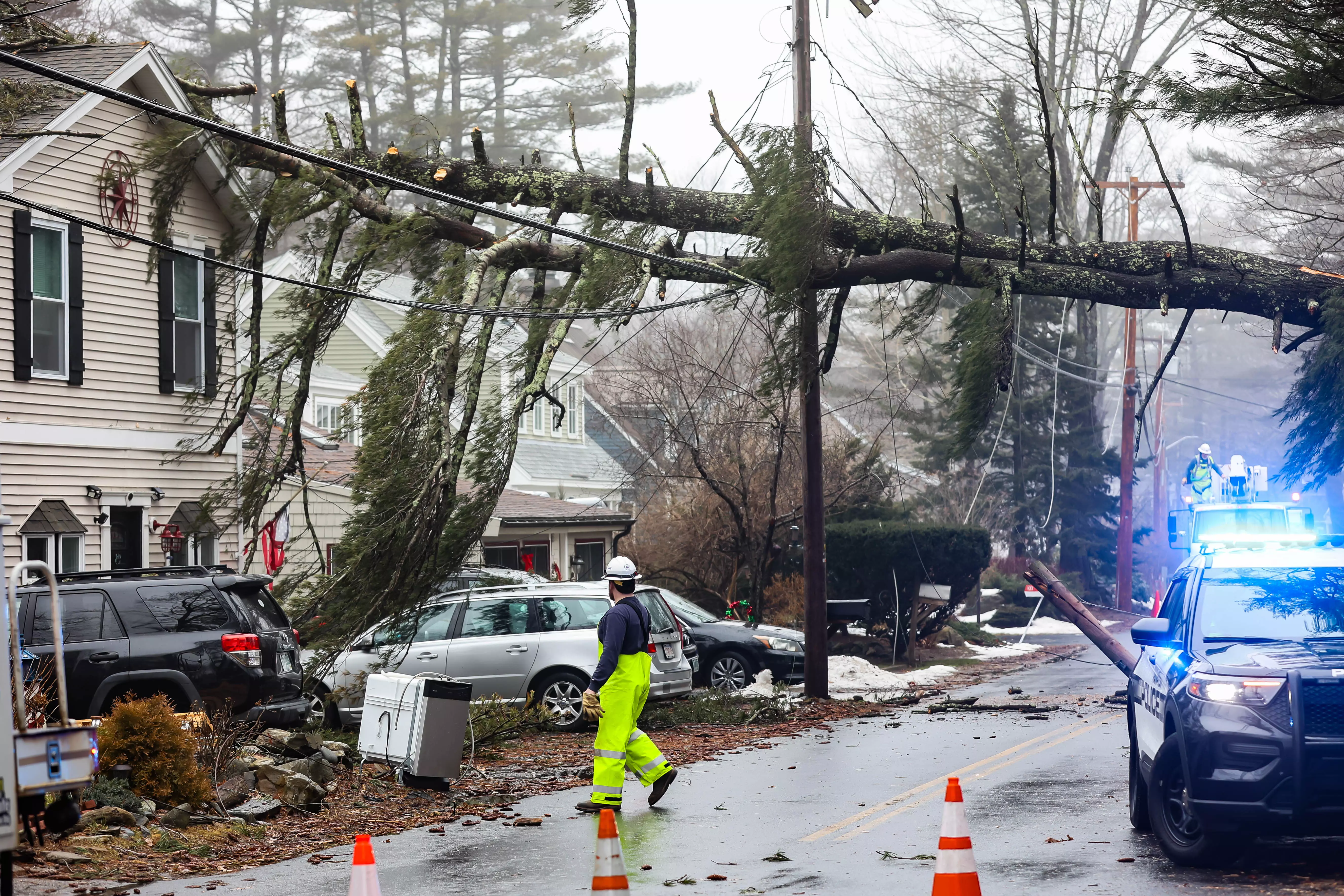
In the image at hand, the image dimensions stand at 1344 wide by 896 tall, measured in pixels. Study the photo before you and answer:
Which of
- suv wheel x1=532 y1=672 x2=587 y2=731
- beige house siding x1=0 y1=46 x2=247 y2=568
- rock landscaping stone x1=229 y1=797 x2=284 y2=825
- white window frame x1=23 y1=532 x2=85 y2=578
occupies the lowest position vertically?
suv wheel x1=532 y1=672 x2=587 y2=731

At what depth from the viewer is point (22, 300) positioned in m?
16.2

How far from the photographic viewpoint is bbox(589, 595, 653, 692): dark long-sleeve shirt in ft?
33.1

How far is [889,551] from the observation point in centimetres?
2658

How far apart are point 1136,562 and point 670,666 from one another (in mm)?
36205

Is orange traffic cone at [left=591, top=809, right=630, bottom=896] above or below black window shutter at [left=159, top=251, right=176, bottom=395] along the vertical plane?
below

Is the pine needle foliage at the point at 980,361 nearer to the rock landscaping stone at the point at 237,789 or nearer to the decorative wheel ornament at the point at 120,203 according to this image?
the rock landscaping stone at the point at 237,789

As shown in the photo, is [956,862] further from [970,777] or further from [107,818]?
[107,818]

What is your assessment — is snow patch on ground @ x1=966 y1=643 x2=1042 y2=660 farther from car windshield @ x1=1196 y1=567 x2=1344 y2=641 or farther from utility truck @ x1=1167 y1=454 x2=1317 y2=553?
car windshield @ x1=1196 y1=567 x2=1344 y2=641

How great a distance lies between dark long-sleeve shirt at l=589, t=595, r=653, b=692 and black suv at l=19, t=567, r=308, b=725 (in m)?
3.82

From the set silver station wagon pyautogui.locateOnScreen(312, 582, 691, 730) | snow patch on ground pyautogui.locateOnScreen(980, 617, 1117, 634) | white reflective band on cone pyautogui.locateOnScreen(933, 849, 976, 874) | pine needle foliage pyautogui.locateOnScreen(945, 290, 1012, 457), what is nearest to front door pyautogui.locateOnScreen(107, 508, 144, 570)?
silver station wagon pyautogui.locateOnScreen(312, 582, 691, 730)

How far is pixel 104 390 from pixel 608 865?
45.0ft

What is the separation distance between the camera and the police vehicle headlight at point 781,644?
20.3 meters

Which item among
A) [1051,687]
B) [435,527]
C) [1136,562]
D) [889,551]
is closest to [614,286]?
[435,527]

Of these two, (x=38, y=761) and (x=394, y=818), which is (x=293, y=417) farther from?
(x=38, y=761)
